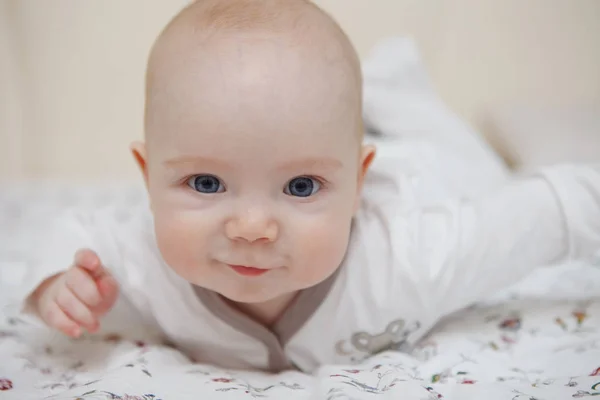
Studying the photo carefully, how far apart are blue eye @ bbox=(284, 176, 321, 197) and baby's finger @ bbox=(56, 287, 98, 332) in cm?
30

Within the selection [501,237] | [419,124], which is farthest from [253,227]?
[419,124]

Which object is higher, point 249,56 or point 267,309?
point 249,56

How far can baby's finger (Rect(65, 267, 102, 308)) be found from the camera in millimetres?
709

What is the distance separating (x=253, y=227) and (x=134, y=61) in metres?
1.04

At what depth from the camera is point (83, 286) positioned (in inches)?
27.9

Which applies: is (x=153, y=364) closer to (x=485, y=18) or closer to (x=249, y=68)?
(x=249, y=68)

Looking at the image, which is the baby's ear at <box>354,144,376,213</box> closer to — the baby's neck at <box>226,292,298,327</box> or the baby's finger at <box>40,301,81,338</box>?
the baby's neck at <box>226,292,298,327</box>

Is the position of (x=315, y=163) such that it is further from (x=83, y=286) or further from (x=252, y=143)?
(x=83, y=286)

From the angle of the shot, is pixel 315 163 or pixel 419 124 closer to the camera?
pixel 315 163

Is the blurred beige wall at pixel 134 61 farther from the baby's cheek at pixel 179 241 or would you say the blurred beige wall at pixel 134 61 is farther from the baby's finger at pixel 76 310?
the baby's cheek at pixel 179 241

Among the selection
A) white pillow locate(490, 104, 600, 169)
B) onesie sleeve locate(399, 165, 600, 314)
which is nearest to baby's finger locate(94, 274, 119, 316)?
onesie sleeve locate(399, 165, 600, 314)

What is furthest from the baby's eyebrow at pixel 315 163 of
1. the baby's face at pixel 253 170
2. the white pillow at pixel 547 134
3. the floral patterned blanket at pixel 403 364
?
the white pillow at pixel 547 134

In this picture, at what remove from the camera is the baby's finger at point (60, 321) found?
2.27ft

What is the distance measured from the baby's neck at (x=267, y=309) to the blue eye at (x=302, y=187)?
19 centimetres
